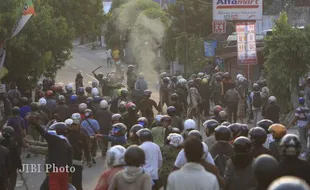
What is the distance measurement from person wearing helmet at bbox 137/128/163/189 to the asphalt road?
15.4ft

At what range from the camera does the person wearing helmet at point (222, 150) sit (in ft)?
32.8

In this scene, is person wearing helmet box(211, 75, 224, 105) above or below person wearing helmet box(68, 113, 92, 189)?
below

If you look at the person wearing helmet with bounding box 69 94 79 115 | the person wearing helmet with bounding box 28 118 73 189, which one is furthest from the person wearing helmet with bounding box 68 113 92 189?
the person wearing helmet with bounding box 69 94 79 115

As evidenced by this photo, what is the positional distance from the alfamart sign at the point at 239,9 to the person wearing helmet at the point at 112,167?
93.4ft

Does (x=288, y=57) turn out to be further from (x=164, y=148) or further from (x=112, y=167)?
(x=112, y=167)

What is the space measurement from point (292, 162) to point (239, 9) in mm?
28787

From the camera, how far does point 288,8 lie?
41.2 meters

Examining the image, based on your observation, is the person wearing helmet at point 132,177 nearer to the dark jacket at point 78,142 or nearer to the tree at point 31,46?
the dark jacket at point 78,142

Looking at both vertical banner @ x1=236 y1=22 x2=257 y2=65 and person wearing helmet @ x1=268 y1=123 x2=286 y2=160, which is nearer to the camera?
person wearing helmet @ x1=268 y1=123 x2=286 y2=160

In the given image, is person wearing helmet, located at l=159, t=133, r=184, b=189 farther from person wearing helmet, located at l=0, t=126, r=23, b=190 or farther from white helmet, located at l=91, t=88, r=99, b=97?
white helmet, located at l=91, t=88, r=99, b=97

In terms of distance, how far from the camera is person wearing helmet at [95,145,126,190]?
8.02m

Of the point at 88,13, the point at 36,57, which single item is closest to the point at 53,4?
the point at 88,13

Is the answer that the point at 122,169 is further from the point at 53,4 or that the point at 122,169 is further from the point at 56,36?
the point at 53,4

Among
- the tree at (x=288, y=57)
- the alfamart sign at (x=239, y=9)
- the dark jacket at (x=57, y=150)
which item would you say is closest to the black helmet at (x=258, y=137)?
the dark jacket at (x=57, y=150)
